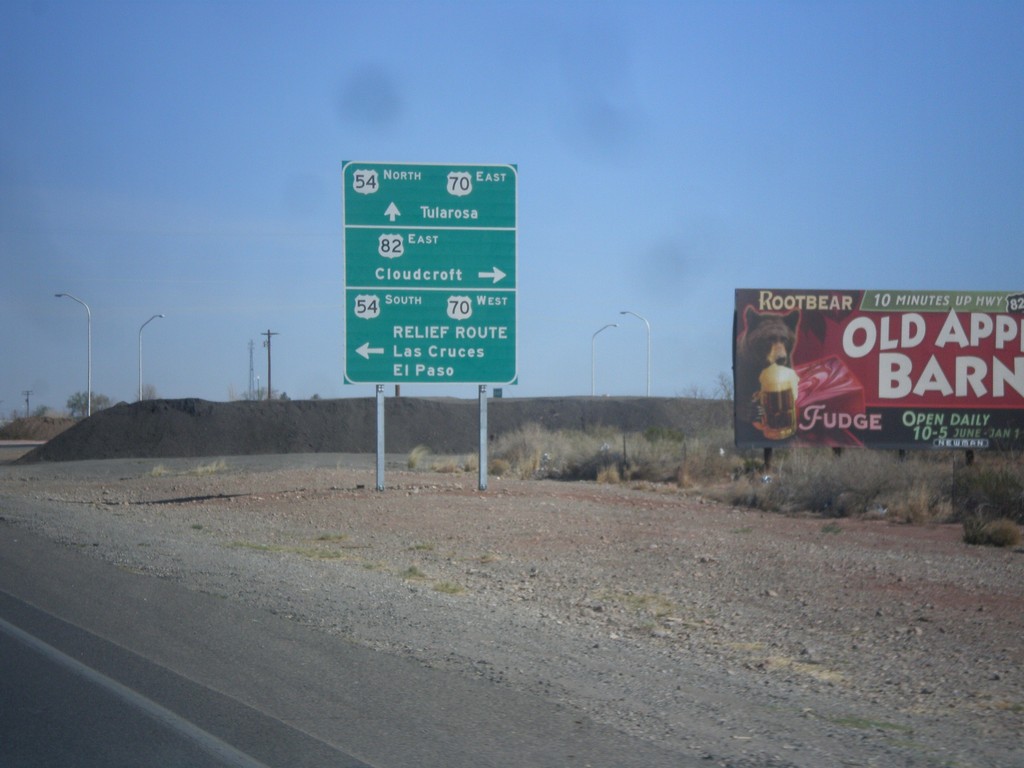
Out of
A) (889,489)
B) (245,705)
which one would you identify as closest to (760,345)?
(889,489)

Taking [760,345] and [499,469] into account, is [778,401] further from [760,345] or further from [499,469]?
[499,469]

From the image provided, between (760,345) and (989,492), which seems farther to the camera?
(760,345)

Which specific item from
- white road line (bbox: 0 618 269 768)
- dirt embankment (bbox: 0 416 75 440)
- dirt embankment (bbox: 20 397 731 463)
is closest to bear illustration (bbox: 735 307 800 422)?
white road line (bbox: 0 618 269 768)

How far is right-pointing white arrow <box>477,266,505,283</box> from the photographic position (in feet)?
77.7

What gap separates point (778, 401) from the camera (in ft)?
99.3

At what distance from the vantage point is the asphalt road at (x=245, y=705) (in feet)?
20.1

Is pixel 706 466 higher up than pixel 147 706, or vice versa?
pixel 706 466

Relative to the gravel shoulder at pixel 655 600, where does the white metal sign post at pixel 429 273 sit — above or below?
above

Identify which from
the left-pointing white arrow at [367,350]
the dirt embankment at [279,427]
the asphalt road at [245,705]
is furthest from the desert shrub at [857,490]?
the dirt embankment at [279,427]

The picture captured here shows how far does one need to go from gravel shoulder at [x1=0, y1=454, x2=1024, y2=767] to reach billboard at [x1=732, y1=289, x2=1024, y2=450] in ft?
22.6

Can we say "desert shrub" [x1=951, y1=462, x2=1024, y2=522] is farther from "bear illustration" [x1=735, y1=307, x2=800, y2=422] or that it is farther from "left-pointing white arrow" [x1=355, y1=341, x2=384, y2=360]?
"left-pointing white arrow" [x1=355, y1=341, x2=384, y2=360]

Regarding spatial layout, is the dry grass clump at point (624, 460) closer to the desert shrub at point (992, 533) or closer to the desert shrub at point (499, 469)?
the desert shrub at point (499, 469)

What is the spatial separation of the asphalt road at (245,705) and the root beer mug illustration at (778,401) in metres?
22.5

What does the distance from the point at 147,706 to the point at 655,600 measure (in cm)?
662
